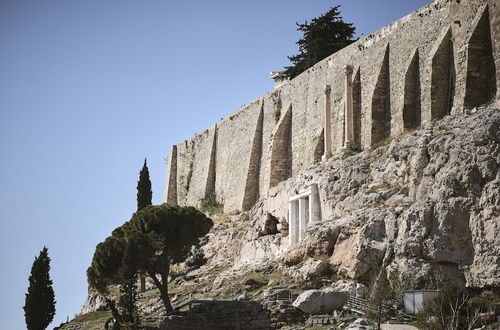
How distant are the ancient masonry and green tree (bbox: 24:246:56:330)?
447 inches

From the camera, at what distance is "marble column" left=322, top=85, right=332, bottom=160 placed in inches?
1624

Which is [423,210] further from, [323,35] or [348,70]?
[323,35]

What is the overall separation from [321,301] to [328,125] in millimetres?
16290

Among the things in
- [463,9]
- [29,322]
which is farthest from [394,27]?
[29,322]

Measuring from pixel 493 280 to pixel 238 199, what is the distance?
29.3 m

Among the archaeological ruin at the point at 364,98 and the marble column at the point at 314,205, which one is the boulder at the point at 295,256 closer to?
the marble column at the point at 314,205

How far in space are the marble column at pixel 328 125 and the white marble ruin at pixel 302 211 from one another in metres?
5.18

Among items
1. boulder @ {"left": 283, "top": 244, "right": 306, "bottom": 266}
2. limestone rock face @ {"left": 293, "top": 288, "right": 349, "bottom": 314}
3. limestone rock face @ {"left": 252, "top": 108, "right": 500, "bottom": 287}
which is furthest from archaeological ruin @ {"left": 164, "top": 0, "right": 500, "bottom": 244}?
limestone rock face @ {"left": 293, "top": 288, "right": 349, "bottom": 314}

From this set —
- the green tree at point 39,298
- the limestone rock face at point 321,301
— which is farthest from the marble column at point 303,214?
the green tree at point 39,298

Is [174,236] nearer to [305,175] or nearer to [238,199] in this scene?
[305,175]

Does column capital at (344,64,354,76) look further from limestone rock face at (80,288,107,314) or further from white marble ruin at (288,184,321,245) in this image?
limestone rock face at (80,288,107,314)

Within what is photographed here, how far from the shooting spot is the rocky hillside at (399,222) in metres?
25.0

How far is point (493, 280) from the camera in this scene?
78.0 ft

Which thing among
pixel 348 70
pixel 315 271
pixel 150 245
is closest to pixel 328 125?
pixel 348 70
